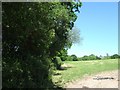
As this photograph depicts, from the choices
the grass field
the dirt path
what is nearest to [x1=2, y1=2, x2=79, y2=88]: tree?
the dirt path

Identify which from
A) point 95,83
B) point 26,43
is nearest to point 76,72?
point 95,83

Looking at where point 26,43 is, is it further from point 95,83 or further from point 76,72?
point 76,72

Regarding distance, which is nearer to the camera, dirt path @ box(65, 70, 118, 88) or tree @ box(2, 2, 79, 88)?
tree @ box(2, 2, 79, 88)

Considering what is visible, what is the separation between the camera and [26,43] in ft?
49.4

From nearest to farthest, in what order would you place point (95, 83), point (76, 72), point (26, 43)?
point (26, 43), point (95, 83), point (76, 72)

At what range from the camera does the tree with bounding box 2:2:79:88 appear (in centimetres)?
1276

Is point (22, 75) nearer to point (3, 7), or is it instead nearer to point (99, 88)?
point (3, 7)

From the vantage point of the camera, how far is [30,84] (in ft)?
43.7

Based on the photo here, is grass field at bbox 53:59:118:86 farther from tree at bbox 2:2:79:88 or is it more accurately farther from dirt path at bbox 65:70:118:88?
tree at bbox 2:2:79:88

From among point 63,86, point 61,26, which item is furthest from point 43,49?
point 61,26

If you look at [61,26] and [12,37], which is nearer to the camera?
[12,37]

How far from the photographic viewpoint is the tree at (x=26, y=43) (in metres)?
12.8

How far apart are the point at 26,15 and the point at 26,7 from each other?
351 millimetres

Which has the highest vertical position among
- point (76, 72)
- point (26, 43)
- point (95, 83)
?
point (26, 43)
